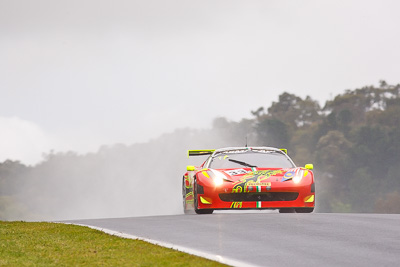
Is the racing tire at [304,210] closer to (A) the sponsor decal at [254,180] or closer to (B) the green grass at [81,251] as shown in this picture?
(A) the sponsor decal at [254,180]

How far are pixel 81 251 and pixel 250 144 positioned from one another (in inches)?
4538

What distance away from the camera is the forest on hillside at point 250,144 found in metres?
115

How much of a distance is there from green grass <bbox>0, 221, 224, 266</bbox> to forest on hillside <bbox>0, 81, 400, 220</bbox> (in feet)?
309

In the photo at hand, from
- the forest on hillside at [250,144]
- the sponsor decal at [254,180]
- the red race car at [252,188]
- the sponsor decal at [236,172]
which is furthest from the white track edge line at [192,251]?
the forest on hillside at [250,144]

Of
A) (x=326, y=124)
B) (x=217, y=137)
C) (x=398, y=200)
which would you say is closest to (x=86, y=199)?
(x=217, y=137)

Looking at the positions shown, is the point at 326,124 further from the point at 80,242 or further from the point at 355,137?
the point at 80,242

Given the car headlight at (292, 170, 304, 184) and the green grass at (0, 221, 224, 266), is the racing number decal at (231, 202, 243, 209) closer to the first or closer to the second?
the car headlight at (292, 170, 304, 184)

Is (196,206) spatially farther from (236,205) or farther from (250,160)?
(250,160)

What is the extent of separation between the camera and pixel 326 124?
4911 inches

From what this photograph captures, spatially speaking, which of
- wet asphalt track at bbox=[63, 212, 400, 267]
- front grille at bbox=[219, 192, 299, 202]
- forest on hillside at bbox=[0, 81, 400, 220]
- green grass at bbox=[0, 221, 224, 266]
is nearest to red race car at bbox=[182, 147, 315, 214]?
front grille at bbox=[219, 192, 299, 202]

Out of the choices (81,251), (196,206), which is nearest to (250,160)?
(196,206)

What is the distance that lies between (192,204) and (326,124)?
351 feet

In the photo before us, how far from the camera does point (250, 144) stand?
12638 centimetres

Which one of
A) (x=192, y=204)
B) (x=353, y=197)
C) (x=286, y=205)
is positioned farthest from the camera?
(x=353, y=197)
